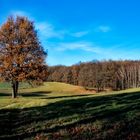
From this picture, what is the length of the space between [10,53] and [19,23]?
5.19 m

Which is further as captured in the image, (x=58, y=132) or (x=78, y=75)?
(x=78, y=75)

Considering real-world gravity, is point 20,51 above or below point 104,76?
above

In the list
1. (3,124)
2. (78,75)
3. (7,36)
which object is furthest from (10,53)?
(78,75)

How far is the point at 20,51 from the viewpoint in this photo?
5859cm

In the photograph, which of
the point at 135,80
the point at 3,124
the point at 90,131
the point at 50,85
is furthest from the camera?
the point at 135,80

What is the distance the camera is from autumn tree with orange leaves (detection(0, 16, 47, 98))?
5806 cm

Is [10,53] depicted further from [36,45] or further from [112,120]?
[112,120]

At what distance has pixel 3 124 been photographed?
25172 millimetres

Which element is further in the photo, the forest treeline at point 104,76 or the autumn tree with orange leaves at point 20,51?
the forest treeline at point 104,76

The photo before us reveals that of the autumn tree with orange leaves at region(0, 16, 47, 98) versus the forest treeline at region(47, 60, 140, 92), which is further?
the forest treeline at region(47, 60, 140, 92)

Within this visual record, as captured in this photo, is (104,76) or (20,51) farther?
(104,76)

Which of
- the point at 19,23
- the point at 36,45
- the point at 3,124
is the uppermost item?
the point at 19,23

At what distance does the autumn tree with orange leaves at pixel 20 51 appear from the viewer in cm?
5806

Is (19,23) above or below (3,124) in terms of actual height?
above
